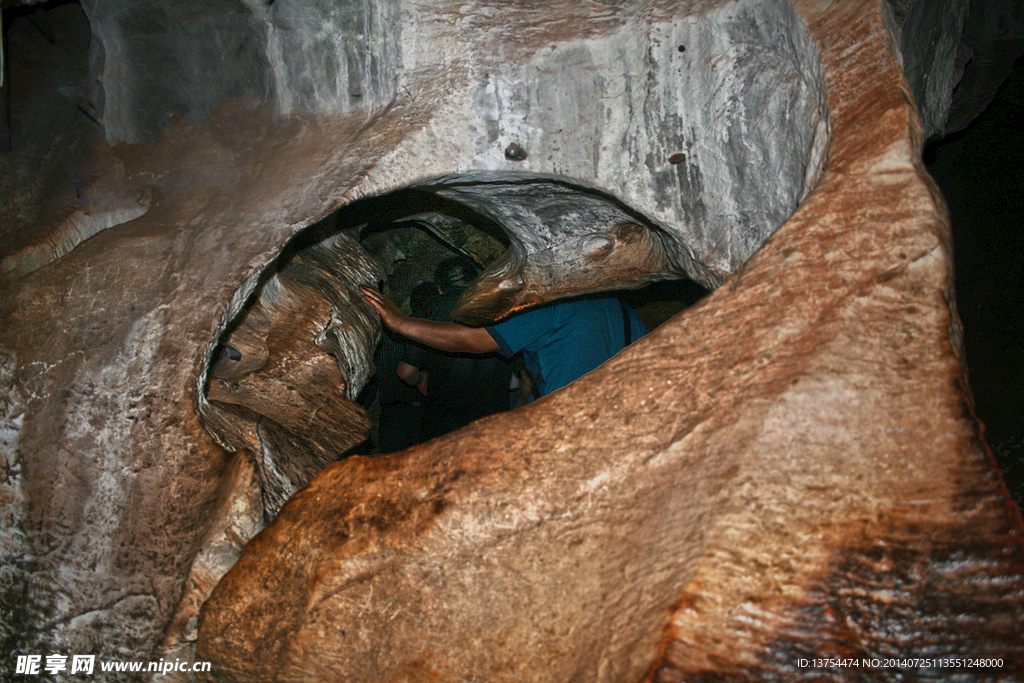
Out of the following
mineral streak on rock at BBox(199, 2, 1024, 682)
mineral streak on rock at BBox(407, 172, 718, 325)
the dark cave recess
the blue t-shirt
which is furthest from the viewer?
the dark cave recess

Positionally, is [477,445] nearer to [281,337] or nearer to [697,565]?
[697,565]

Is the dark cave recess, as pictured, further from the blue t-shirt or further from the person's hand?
the person's hand

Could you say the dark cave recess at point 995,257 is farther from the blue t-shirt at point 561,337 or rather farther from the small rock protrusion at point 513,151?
the small rock protrusion at point 513,151

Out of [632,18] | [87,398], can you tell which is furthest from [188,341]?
[632,18]

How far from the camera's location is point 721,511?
0.99 m

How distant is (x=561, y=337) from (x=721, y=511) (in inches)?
52.7

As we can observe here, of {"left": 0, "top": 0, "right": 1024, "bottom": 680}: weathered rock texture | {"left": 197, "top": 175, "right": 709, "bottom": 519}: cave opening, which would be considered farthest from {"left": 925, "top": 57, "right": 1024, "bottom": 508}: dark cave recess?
{"left": 0, "top": 0, "right": 1024, "bottom": 680}: weathered rock texture

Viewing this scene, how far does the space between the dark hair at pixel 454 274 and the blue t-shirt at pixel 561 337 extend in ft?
4.67

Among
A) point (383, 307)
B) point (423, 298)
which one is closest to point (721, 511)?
point (383, 307)

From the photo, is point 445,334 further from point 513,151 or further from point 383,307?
point 513,151

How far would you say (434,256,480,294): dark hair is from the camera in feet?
12.1

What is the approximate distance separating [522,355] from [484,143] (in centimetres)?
97

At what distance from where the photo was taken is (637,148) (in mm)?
1783

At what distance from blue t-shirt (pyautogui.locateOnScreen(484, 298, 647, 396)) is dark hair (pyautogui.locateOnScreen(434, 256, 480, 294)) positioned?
1425 mm
